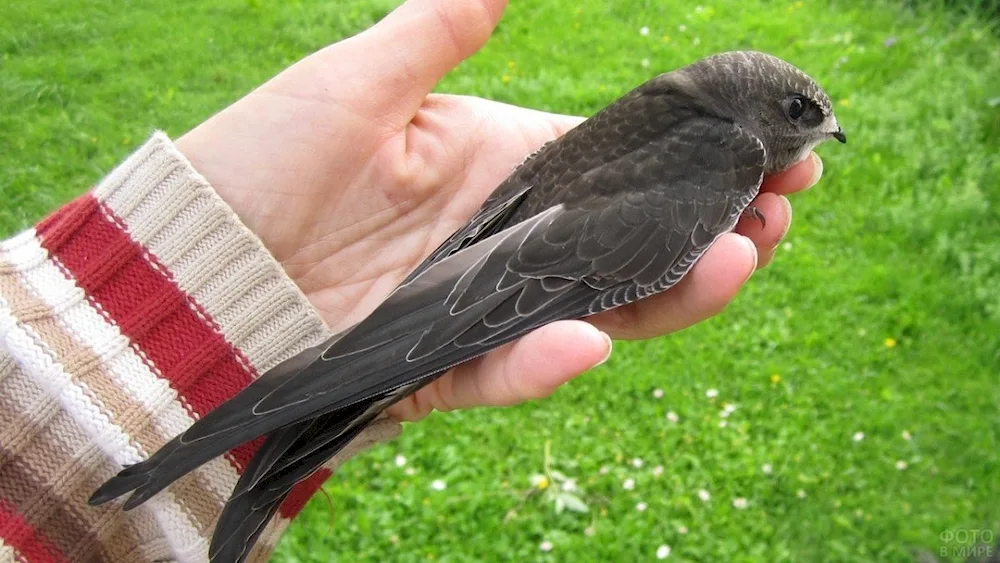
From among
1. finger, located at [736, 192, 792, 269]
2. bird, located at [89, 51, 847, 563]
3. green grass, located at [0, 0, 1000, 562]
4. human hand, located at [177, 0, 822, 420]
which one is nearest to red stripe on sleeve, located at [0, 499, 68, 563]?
bird, located at [89, 51, 847, 563]

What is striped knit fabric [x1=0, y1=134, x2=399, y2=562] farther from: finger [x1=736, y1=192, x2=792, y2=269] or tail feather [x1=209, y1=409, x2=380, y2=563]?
finger [x1=736, y1=192, x2=792, y2=269]

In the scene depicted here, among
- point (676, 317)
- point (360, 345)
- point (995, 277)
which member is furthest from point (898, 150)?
point (360, 345)

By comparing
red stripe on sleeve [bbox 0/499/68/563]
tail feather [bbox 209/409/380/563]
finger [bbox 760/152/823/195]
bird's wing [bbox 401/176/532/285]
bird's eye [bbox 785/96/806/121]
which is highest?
red stripe on sleeve [bbox 0/499/68/563]

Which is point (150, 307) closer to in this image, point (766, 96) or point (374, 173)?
point (374, 173)

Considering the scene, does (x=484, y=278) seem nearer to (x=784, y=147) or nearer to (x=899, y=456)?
(x=784, y=147)

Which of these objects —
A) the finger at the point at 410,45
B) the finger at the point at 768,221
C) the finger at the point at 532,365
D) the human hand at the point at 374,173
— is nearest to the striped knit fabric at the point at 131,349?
the human hand at the point at 374,173

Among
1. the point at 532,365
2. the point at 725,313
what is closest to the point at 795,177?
the point at 532,365
